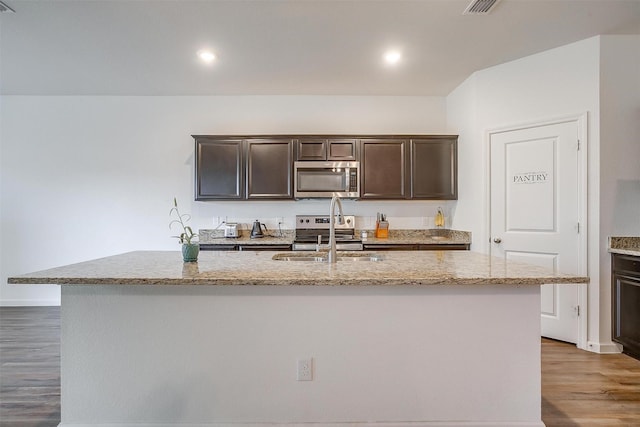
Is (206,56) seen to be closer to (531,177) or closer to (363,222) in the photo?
(363,222)

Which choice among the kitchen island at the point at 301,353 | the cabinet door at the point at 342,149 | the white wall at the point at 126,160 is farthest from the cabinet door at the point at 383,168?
the kitchen island at the point at 301,353

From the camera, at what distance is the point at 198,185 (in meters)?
3.79

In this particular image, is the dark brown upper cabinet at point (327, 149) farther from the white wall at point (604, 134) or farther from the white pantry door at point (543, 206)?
the white wall at point (604, 134)

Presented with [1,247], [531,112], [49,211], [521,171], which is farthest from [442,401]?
[1,247]

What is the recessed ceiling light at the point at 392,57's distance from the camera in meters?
2.99

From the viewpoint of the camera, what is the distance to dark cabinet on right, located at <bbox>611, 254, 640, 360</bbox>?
2.55 metres

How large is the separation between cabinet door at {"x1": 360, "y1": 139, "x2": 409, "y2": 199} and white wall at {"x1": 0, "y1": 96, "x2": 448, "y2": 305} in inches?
14.7

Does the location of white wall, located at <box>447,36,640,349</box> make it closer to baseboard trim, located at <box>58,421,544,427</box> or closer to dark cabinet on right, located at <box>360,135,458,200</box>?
dark cabinet on right, located at <box>360,135,458,200</box>

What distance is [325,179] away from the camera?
3.75 m

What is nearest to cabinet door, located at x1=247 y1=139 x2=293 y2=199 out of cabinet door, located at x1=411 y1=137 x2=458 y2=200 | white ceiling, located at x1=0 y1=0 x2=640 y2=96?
white ceiling, located at x1=0 y1=0 x2=640 y2=96

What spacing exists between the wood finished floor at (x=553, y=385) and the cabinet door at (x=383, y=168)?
2.16 metres

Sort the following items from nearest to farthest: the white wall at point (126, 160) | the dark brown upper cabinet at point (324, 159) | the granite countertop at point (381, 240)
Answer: the granite countertop at point (381, 240) → the dark brown upper cabinet at point (324, 159) → the white wall at point (126, 160)

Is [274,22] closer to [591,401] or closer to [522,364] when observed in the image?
Answer: [522,364]

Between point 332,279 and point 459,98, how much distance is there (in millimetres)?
3377
